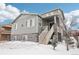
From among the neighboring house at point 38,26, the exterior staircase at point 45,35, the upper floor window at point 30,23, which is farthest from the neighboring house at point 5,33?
the exterior staircase at point 45,35

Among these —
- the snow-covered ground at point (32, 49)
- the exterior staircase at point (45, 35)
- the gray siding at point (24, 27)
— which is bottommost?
the snow-covered ground at point (32, 49)

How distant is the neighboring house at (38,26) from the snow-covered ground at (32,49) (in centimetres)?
9

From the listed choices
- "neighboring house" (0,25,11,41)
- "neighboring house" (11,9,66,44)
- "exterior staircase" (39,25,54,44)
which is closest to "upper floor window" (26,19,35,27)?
"neighboring house" (11,9,66,44)

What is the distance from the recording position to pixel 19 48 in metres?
3.34

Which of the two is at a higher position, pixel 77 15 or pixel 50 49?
pixel 77 15

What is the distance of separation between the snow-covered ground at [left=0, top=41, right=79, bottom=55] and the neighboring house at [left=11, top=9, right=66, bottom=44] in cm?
9

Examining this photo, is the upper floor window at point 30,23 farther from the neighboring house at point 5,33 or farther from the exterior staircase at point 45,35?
the neighboring house at point 5,33

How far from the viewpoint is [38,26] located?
335 centimetres

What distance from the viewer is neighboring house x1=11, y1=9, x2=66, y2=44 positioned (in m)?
3.30

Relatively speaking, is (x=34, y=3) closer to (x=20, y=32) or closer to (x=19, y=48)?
(x=20, y=32)

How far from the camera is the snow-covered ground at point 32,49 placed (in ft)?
10.8

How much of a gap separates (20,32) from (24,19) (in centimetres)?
23

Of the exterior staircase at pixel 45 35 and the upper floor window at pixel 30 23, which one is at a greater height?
the upper floor window at pixel 30 23
